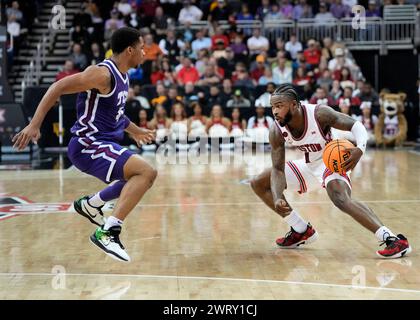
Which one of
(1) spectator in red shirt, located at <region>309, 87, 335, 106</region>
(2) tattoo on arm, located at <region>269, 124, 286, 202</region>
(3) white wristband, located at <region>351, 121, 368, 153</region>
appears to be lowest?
(1) spectator in red shirt, located at <region>309, 87, 335, 106</region>

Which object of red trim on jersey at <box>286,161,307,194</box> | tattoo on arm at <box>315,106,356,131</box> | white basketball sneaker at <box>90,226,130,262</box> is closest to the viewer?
white basketball sneaker at <box>90,226,130,262</box>

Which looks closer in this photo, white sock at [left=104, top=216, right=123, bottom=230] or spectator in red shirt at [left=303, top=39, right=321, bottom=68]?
white sock at [left=104, top=216, right=123, bottom=230]

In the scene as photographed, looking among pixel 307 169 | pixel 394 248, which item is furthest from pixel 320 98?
pixel 394 248

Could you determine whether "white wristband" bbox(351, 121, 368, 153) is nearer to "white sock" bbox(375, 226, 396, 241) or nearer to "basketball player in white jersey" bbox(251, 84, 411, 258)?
"basketball player in white jersey" bbox(251, 84, 411, 258)

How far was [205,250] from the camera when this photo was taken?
6.62 metres

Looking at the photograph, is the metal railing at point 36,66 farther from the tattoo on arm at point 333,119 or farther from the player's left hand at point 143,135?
the tattoo on arm at point 333,119

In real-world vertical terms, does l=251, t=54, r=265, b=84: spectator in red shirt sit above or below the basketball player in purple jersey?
below

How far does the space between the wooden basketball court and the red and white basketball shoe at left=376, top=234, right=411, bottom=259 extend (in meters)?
0.08

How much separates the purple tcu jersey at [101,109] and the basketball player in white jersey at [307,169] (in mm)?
1235

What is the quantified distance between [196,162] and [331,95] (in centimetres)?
430

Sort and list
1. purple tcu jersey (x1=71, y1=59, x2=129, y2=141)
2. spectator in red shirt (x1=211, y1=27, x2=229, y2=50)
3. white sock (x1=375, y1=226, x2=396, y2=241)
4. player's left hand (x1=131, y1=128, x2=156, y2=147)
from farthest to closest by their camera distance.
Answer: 1. spectator in red shirt (x1=211, y1=27, x2=229, y2=50)
2. player's left hand (x1=131, y1=128, x2=156, y2=147)
3. white sock (x1=375, y1=226, x2=396, y2=241)
4. purple tcu jersey (x1=71, y1=59, x2=129, y2=141)

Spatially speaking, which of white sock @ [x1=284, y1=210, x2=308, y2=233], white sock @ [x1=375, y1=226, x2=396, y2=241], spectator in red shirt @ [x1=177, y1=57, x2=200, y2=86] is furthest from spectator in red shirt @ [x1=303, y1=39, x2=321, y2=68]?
white sock @ [x1=375, y1=226, x2=396, y2=241]

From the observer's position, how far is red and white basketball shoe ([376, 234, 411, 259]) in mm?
6055
